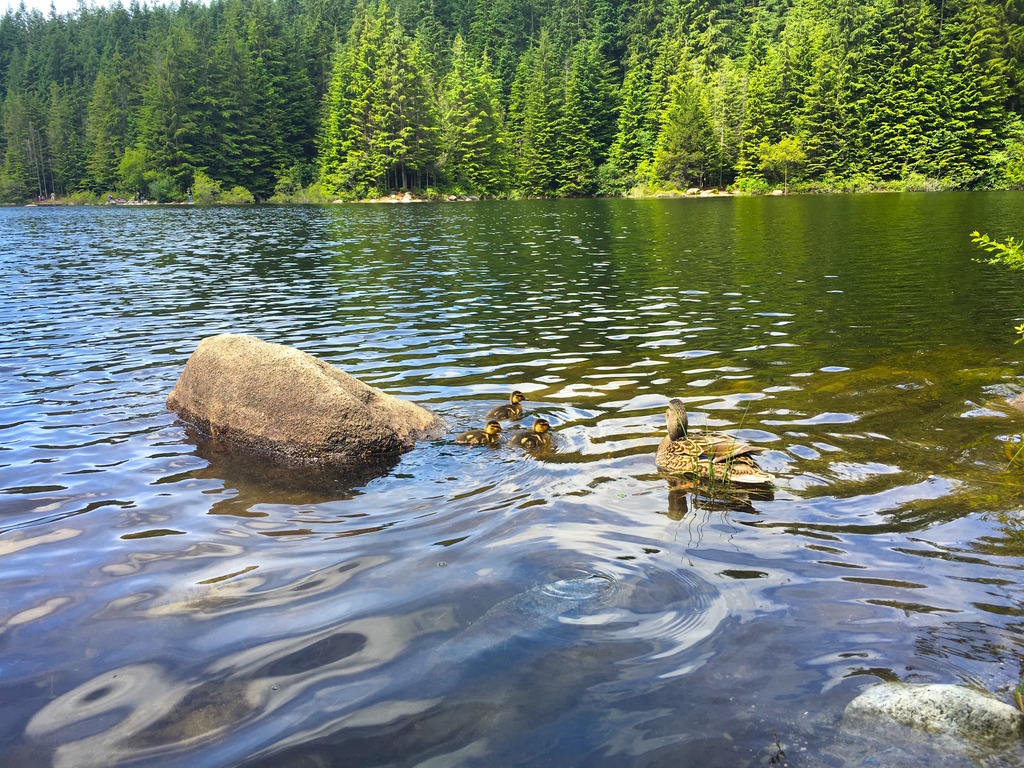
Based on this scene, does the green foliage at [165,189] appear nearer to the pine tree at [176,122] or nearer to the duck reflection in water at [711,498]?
the pine tree at [176,122]

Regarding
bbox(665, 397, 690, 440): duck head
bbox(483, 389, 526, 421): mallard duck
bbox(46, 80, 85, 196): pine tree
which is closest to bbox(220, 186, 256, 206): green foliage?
bbox(46, 80, 85, 196): pine tree

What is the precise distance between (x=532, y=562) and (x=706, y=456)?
2164mm

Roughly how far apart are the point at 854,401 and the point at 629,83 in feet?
312

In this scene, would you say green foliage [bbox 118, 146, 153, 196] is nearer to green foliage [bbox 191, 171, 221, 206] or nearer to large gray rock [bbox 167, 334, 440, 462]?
green foliage [bbox 191, 171, 221, 206]

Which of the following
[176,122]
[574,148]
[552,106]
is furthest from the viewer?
[552,106]

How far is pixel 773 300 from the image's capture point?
15992mm

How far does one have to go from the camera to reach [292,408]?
7.52m

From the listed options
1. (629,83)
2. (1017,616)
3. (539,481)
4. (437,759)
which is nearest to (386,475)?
(539,481)

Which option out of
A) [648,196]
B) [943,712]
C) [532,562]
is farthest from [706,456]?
[648,196]

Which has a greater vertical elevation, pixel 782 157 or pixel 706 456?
pixel 782 157

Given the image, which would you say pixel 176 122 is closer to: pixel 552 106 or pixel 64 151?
pixel 64 151

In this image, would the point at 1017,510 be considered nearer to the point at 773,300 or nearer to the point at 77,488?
the point at 77,488

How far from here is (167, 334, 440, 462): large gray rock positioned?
24.1 feet

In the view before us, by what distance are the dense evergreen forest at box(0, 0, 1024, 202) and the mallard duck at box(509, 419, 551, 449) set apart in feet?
217
